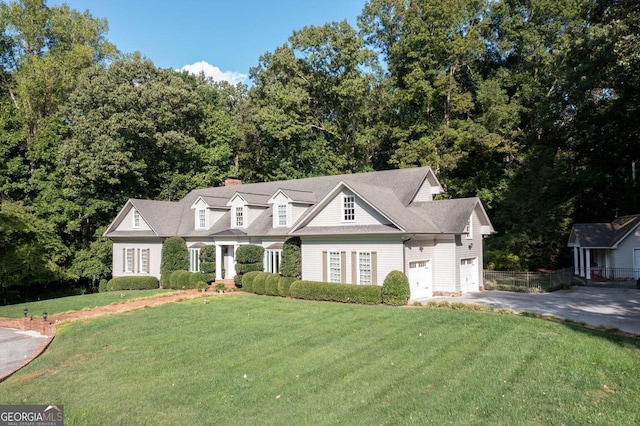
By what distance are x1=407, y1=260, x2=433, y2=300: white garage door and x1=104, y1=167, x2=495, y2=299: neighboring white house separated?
0.16 feet

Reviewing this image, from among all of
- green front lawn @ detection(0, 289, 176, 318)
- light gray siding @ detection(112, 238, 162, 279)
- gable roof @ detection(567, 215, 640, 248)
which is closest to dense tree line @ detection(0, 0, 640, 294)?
gable roof @ detection(567, 215, 640, 248)

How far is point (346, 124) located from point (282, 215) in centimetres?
2253

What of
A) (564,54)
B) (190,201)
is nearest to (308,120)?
(190,201)

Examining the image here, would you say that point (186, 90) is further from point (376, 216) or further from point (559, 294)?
point (559, 294)

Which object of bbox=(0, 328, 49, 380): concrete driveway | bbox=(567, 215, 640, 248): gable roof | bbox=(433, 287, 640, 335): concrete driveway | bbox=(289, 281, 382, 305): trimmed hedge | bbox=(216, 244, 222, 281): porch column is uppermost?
bbox=(567, 215, 640, 248): gable roof

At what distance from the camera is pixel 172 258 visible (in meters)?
30.2

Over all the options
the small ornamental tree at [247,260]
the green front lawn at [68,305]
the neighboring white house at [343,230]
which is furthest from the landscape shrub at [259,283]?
the green front lawn at [68,305]

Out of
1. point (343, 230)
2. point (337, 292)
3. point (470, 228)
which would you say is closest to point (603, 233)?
point (470, 228)

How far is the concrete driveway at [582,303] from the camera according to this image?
53.0ft

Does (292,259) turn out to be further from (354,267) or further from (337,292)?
(337,292)

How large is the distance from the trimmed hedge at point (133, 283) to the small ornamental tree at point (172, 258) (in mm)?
1035

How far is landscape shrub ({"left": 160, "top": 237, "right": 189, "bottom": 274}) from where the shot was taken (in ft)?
99.0

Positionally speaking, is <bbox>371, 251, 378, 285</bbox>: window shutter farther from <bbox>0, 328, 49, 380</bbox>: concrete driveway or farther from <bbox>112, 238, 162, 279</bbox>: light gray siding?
<bbox>112, 238, 162, 279</bbox>: light gray siding

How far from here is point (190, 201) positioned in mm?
36625
